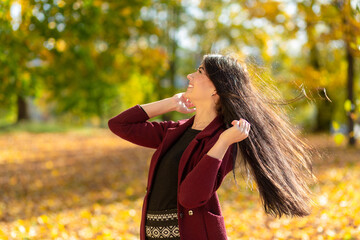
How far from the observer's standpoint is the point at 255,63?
103 inches

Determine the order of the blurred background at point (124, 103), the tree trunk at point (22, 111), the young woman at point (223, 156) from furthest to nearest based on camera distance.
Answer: the tree trunk at point (22, 111) < the blurred background at point (124, 103) < the young woman at point (223, 156)

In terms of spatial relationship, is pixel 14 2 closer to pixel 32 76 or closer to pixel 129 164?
pixel 32 76

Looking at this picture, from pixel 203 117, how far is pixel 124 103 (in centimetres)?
640

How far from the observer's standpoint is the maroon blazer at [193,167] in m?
2.06

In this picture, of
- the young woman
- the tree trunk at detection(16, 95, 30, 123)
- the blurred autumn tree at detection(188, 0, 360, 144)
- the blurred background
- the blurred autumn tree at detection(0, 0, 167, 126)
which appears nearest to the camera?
the young woman

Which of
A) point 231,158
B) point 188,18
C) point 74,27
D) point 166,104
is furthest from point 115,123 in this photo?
point 188,18

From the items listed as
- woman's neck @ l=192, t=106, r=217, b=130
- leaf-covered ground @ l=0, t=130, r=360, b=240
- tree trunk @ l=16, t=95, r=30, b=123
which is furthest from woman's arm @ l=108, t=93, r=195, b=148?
tree trunk @ l=16, t=95, r=30, b=123

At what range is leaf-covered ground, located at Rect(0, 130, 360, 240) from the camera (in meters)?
5.16

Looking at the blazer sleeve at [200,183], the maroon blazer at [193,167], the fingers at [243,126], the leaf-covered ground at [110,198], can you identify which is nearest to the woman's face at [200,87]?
the maroon blazer at [193,167]

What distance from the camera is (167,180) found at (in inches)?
93.4

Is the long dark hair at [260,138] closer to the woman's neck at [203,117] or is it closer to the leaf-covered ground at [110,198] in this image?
the woman's neck at [203,117]

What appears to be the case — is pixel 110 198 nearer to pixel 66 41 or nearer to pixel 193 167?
pixel 66 41

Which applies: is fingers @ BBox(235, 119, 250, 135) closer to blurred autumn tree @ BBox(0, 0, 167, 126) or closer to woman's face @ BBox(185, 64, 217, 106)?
woman's face @ BBox(185, 64, 217, 106)

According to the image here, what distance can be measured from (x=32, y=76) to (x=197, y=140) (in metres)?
6.26
